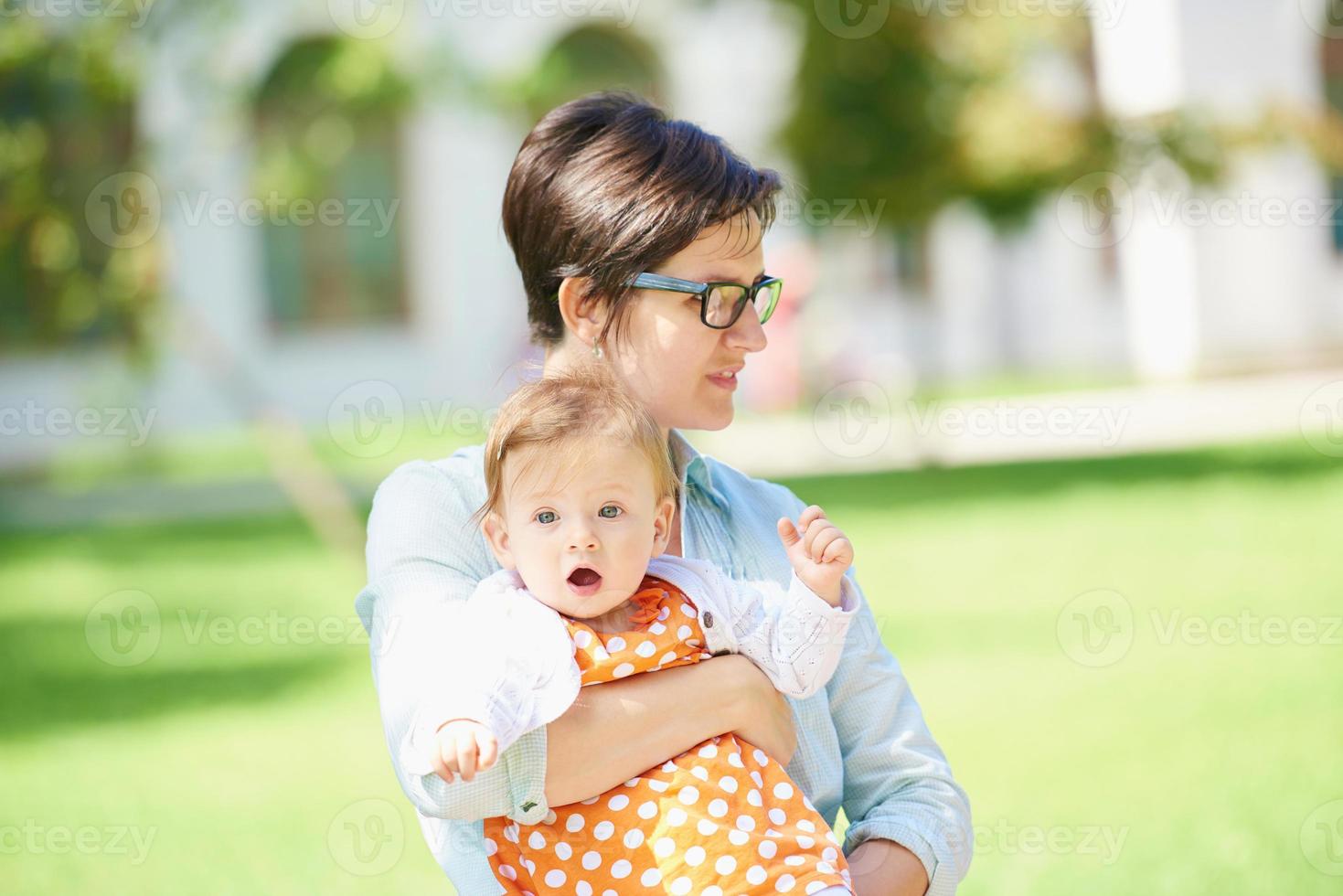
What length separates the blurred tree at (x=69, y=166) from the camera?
10625mm

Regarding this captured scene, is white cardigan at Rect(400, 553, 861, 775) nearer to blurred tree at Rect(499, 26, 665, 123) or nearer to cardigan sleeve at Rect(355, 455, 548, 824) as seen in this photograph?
cardigan sleeve at Rect(355, 455, 548, 824)

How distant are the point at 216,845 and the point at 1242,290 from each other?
67.9 ft

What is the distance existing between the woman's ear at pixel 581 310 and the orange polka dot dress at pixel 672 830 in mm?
507

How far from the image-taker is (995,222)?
1374cm

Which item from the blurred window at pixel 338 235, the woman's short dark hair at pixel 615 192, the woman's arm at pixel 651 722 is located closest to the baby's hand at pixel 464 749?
the woman's arm at pixel 651 722

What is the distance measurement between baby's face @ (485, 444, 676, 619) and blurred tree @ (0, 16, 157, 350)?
9785 millimetres

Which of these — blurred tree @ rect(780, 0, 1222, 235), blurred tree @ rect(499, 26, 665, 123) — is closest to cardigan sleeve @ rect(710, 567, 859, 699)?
blurred tree @ rect(780, 0, 1222, 235)

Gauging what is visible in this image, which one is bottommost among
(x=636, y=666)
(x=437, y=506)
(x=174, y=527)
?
(x=174, y=527)

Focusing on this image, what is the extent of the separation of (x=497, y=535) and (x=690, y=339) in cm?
45

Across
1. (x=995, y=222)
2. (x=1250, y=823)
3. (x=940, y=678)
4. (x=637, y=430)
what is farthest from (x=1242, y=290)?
(x=637, y=430)

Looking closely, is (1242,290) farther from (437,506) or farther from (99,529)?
(437,506)

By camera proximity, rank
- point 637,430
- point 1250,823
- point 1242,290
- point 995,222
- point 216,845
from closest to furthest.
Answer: point 637,430 → point 1250,823 → point 216,845 → point 995,222 → point 1242,290

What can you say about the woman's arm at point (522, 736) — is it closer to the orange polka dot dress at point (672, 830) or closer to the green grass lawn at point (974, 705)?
the orange polka dot dress at point (672, 830)

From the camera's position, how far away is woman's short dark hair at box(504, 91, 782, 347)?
2.17 meters
